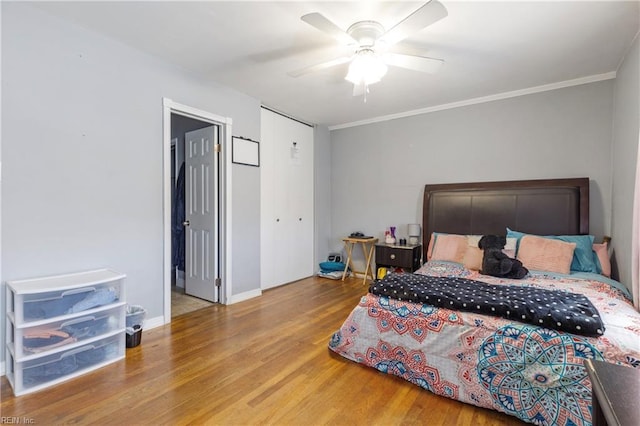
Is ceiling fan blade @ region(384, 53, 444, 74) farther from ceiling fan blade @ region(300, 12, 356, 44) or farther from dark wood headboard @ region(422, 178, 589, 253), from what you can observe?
dark wood headboard @ region(422, 178, 589, 253)

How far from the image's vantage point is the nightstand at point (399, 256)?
409 cm

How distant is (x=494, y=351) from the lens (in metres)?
1.81

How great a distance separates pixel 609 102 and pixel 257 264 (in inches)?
171

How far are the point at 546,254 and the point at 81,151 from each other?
168 inches

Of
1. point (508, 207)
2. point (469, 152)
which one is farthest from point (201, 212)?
point (508, 207)

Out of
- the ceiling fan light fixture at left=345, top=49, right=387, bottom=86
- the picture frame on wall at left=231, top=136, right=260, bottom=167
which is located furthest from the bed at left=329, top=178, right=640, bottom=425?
the picture frame on wall at left=231, top=136, right=260, bottom=167

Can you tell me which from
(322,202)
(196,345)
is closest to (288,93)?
(322,202)

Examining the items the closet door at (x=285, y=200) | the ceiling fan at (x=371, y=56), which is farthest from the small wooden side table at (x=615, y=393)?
the closet door at (x=285, y=200)

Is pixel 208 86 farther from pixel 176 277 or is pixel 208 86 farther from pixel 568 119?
pixel 568 119

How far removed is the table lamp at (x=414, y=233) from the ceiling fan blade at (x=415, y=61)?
235cm

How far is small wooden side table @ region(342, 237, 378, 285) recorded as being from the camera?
469cm

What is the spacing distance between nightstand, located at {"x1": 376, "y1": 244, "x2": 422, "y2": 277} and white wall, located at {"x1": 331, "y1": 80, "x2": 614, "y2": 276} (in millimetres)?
469

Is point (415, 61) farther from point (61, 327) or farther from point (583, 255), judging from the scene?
point (61, 327)

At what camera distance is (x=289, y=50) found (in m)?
2.69
